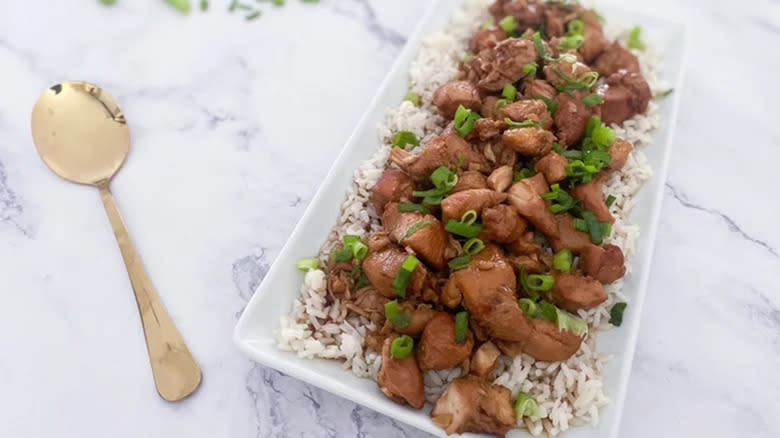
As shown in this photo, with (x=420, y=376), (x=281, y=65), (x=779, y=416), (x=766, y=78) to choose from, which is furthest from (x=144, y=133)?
(x=766, y=78)

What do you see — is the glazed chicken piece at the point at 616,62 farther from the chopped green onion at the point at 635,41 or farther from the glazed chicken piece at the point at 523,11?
the glazed chicken piece at the point at 523,11

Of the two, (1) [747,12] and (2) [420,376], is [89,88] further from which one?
(1) [747,12]

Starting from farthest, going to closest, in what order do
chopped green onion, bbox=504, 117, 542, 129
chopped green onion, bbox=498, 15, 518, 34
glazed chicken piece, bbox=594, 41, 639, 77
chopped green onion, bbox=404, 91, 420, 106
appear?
chopped green onion, bbox=498, 15, 518, 34, glazed chicken piece, bbox=594, 41, 639, 77, chopped green onion, bbox=404, 91, 420, 106, chopped green onion, bbox=504, 117, 542, 129

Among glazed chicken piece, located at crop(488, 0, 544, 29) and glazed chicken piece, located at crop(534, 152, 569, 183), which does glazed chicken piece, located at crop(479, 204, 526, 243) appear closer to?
glazed chicken piece, located at crop(534, 152, 569, 183)

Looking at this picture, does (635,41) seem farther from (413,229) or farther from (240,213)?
(240,213)

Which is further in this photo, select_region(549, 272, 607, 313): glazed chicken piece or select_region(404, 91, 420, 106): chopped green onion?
select_region(404, 91, 420, 106): chopped green onion

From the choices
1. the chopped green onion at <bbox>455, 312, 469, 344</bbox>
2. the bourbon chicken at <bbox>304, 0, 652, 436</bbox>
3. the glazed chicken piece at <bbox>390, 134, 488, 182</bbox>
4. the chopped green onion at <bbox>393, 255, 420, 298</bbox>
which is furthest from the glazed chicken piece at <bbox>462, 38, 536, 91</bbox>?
the chopped green onion at <bbox>455, 312, 469, 344</bbox>

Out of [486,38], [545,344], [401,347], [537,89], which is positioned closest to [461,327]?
[401,347]

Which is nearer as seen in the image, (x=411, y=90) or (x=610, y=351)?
(x=610, y=351)
